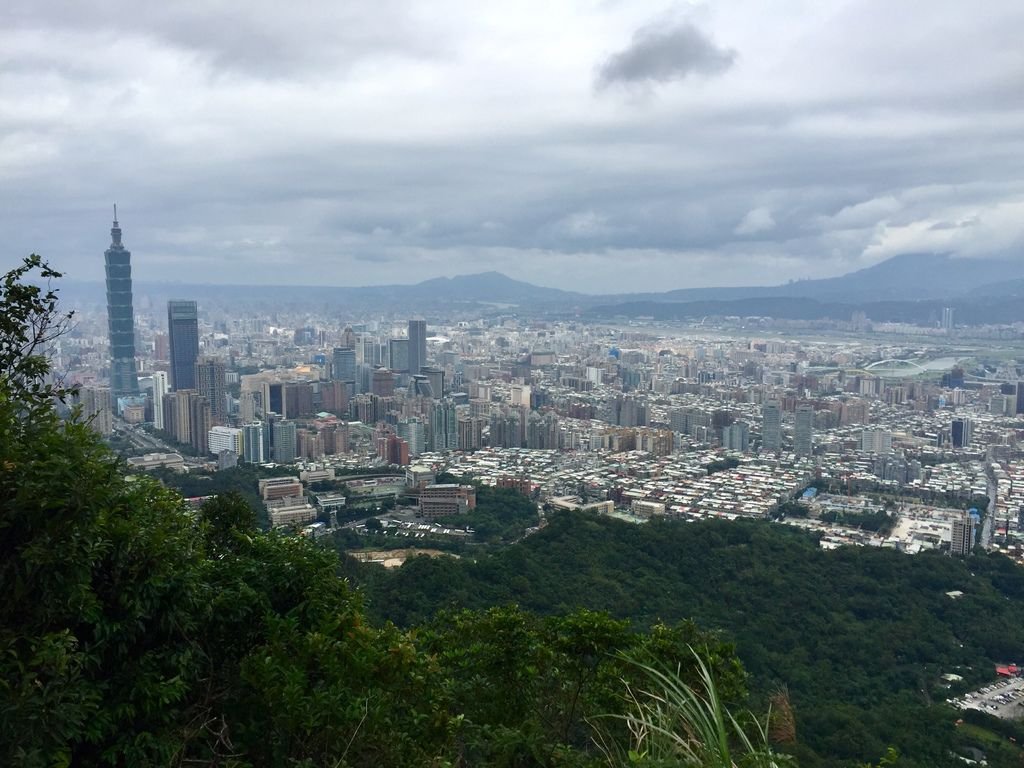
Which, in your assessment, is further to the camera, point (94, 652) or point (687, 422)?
point (687, 422)

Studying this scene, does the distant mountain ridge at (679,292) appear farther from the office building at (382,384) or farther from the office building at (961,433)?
the office building at (961,433)

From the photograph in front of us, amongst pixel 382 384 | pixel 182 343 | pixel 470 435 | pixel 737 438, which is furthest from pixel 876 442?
pixel 182 343

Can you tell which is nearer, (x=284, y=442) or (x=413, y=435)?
(x=284, y=442)

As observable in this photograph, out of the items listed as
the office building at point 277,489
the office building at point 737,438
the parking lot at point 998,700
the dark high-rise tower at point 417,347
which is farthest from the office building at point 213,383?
the parking lot at point 998,700

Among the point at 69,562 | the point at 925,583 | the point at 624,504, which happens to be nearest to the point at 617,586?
the point at 925,583

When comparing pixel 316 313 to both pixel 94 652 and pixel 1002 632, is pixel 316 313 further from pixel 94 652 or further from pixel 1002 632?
pixel 94 652

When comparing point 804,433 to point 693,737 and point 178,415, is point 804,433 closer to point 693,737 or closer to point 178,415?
point 178,415
